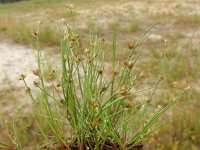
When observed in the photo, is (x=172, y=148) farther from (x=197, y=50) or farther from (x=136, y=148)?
(x=197, y=50)

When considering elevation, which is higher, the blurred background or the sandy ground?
the blurred background

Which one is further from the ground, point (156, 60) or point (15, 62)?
point (156, 60)

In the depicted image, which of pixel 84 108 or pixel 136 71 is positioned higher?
pixel 84 108

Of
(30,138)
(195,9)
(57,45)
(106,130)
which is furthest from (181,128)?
(195,9)

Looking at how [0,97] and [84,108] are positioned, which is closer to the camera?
[84,108]

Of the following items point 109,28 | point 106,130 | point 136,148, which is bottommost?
point 109,28

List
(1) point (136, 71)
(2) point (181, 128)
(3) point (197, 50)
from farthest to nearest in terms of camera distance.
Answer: (3) point (197, 50) < (1) point (136, 71) < (2) point (181, 128)

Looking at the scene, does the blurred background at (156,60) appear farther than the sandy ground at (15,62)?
No

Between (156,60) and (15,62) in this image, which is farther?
(15,62)

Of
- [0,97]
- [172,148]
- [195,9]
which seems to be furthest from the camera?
[195,9]

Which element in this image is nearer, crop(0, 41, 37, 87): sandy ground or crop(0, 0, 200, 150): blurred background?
crop(0, 0, 200, 150): blurred background

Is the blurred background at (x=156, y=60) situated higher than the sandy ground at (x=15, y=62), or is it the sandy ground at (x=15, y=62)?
the blurred background at (x=156, y=60)
